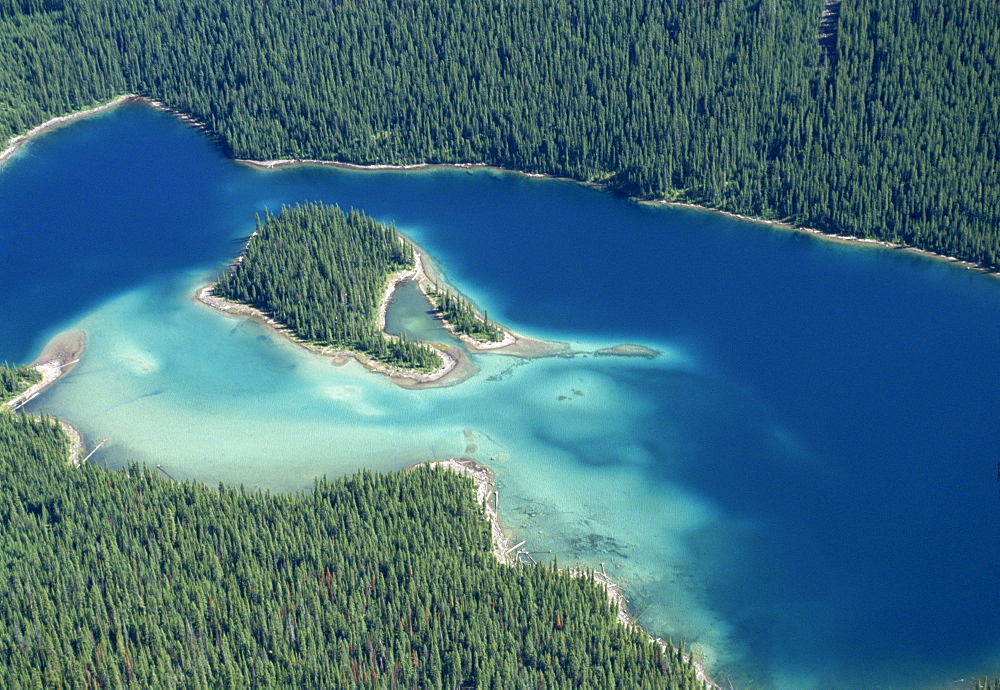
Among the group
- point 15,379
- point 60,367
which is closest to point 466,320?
point 60,367

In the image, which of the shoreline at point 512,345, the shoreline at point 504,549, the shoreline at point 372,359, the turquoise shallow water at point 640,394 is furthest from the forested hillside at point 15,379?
the shoreline at point 504,549

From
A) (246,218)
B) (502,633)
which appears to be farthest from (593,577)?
(246,218)

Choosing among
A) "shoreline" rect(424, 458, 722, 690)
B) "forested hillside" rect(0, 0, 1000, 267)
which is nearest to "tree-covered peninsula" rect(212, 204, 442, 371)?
"shoreline" rect(424, 458, 722, 690)

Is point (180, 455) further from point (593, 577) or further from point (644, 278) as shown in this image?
point (644, 278)

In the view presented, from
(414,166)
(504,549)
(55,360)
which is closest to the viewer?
(504,549)

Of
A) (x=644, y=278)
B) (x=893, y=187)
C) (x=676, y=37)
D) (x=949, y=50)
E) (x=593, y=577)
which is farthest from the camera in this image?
(x=676, y=37)

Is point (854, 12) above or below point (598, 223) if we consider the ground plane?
above

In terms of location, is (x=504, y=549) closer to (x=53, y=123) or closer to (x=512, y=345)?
(x=512, y=345)
